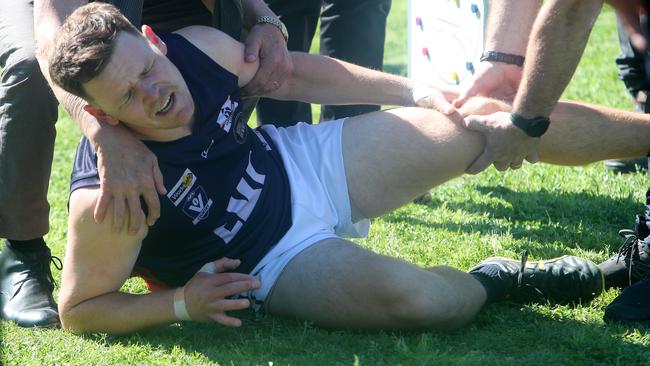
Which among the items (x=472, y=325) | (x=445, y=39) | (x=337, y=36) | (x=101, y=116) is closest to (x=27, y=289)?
(x=101, y=116)

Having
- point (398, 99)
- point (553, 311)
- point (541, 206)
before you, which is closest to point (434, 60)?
point (541, 206)

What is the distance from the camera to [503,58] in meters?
3.57

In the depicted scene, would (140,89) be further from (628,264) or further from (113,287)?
(628,264)

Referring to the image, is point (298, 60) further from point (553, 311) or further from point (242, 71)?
point (553, 311)

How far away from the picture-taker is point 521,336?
2.93 meters

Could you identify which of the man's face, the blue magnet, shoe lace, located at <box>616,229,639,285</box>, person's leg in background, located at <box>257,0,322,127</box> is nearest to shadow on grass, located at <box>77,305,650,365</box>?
shoe lace, located at <box>616,229,639,285</box>

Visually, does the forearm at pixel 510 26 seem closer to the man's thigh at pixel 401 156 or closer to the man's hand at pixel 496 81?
the man's hand at pixel 496 81

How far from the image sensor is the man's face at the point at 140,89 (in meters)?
2.77

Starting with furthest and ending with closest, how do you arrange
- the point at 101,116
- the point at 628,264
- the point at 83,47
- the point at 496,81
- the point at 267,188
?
1. the point at 496,81
2. the point at 628,264
3. the point at 267,188
4. the point at 101,116
5. the point at 83,47

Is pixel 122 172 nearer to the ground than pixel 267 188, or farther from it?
farther from it

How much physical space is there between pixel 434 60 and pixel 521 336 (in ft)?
Result: 6.64

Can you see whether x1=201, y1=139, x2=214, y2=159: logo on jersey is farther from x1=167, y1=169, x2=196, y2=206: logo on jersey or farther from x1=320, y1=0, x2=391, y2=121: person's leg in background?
x1=320, y1=0, x2=391, y2=121: person's leg in background

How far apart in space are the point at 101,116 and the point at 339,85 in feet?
3.27

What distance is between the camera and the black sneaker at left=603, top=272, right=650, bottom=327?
2.95m
